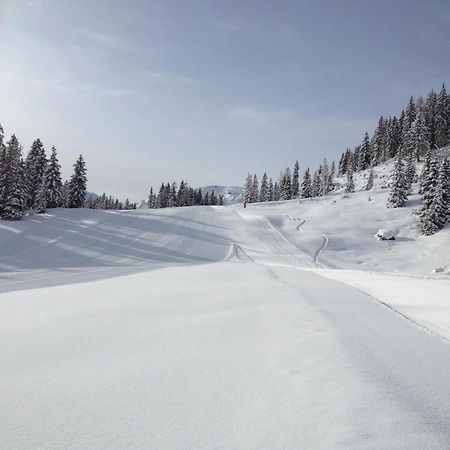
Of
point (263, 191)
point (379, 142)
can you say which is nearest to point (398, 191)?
point (379, 142)

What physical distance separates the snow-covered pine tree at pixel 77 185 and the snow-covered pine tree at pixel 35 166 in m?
5.24

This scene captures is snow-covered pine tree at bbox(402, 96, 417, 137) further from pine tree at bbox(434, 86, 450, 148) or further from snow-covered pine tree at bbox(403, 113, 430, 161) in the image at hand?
snow-covered pine tree at bbox(403, 113, 430, 161)

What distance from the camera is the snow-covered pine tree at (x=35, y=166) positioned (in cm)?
5249

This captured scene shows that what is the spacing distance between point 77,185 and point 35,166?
703 centimetres

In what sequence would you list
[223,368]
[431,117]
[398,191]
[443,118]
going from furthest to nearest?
[431,117] < [443,118] < [398,191] < [223,368]

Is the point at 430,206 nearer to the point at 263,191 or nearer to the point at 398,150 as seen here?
the point at 398,150

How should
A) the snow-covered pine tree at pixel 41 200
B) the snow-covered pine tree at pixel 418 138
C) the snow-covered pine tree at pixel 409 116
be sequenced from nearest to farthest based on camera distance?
1. the snow-covered pine tree at pixel 41 200
2. the snow-covered pine tree at pixel 418 138
3. the snow-covered pine tree at pixel 409 116

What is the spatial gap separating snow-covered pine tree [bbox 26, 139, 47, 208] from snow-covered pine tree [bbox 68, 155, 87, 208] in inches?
206

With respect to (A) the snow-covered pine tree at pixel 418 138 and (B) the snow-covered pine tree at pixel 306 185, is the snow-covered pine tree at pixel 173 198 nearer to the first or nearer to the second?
(B) the snow-covered pine tree at pixel 306 185

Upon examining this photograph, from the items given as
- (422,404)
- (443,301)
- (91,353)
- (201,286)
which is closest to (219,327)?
(91,353)

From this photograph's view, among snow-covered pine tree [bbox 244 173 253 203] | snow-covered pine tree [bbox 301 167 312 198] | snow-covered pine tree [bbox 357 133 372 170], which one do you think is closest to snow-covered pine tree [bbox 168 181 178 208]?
snow-covered pine tree [bbox 244 173 253 203]

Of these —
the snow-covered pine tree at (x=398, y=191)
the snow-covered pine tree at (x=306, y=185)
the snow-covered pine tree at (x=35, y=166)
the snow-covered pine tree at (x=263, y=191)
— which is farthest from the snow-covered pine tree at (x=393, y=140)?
the snow-covered pine tree at (x=35, y=166)

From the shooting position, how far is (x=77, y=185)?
59344 mm

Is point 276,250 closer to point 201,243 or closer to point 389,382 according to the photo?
point 201,243
